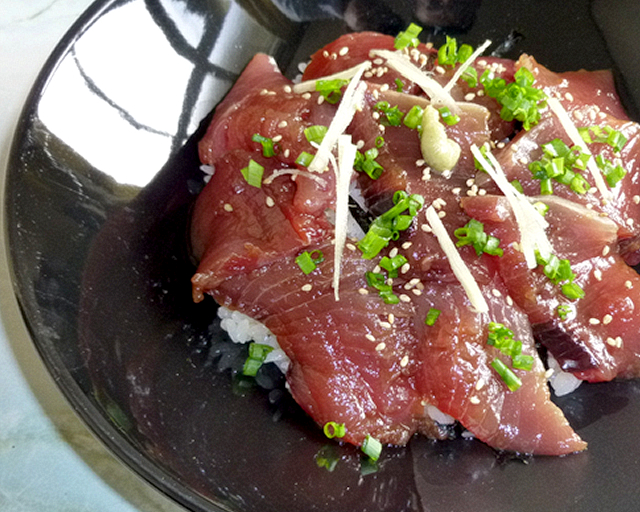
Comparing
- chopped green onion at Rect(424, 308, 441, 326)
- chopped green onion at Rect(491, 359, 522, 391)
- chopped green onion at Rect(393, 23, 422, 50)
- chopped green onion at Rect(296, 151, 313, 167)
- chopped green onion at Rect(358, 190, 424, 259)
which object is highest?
chopped green onion at Rect(393, 23, 422, 50)

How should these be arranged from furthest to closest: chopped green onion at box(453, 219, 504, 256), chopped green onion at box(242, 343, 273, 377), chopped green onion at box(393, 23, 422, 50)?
1. chopped green onion at box(393, 23, 422, 50)
2. chopped green onion at box(242, 343, 273, 377)
3. chopped green onion at box(453, 219, 504, 256)

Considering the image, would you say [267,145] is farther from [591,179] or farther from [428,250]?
[591,179]

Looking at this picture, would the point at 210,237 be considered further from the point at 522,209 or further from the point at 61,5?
the point at 61,5

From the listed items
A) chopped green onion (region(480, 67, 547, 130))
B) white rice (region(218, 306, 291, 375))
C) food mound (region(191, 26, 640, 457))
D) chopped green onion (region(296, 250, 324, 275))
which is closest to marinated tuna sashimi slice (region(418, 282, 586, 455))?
food mound (region(191, 26, 640, 457))

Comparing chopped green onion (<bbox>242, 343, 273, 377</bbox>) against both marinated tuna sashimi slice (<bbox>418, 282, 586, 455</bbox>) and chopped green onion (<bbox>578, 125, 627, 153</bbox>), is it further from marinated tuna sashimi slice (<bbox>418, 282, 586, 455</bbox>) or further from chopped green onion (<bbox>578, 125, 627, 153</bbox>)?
chopped green onion (<bbox>578, 125, 627, 153</bbox>)

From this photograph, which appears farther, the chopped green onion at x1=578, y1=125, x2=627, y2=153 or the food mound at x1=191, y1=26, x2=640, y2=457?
the chopped green onion at x1=578, y1=125, x2=627, y2=153

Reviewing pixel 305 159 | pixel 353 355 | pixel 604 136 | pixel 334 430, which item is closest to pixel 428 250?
pixel 353 355

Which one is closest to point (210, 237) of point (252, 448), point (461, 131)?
point (252, 448)
